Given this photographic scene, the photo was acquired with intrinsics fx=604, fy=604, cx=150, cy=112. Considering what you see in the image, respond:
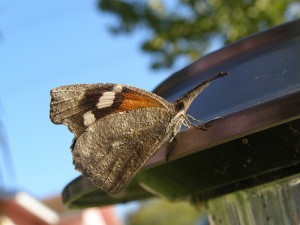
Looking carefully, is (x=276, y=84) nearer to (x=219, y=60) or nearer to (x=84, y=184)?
(x=219, y=60)

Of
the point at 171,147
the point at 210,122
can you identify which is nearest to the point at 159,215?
the point at 171,147

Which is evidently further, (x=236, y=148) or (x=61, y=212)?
(x=61, y=212)

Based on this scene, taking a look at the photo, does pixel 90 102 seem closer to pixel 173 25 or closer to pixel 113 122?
pixel 113 122

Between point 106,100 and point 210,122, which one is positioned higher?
point 106,100

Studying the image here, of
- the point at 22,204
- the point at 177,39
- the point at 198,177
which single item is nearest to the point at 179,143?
the point at 198,177

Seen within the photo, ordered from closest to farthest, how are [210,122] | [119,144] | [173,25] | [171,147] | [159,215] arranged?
1. [210,122]
2. [171,147]
3. [119,144]
4. [173,25]
5. [159,215]

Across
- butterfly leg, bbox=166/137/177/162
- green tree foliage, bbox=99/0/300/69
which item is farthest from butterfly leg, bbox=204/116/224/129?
green tree foliage, bbox=99/0/300/69

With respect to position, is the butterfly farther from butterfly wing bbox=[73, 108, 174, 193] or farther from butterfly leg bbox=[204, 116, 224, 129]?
butterfly leg bbox=[204, 116, 224, 129]
